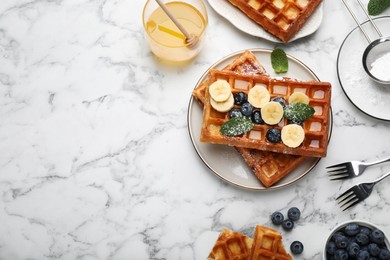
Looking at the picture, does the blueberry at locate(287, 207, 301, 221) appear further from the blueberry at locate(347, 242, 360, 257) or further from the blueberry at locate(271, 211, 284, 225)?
the blueberry at locate(347, 242, 360, 257)

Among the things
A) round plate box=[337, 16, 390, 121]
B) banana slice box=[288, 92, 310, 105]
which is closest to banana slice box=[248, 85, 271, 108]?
banana slice box=[288, 92, 310, 105]

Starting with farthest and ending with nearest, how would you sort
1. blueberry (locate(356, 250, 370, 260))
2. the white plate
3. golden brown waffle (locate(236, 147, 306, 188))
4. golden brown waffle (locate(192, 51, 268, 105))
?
the white plate → golden brown waffle (locate(192, 51, 268, 105)) → golden brown waffle (locate(236, 147, 306, 188)) → blueberry (locate(356, 250, 370, 260))

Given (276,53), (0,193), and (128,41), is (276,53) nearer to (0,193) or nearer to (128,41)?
(128,41)

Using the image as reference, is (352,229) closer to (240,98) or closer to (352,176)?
(352,176)

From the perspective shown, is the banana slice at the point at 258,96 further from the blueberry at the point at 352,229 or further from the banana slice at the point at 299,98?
the blueberry at the point at 352,229

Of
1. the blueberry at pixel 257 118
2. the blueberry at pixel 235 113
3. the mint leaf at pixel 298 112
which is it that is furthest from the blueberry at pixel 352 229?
the blueberry at pixel 235 113
